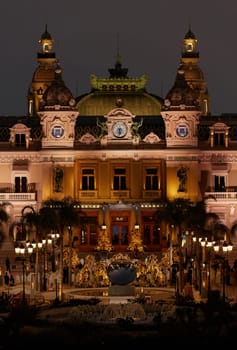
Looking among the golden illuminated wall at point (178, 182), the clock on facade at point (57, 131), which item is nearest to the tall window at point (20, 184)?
the clock on facade at point (57, 131)

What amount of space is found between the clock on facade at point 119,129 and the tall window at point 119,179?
3072mm

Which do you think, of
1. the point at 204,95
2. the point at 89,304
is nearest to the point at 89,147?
the point at 204,95

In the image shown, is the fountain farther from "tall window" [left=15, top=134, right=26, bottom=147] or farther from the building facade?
"tall window" [left=15, top=134, right=26, bottom=147]

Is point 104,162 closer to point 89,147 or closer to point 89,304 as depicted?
point 89,147

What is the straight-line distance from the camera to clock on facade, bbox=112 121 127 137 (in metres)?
104

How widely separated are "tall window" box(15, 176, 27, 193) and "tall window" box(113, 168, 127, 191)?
7930mm

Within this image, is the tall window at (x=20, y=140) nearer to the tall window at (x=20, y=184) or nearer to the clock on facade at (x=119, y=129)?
the tall window at (x=20, y=184)

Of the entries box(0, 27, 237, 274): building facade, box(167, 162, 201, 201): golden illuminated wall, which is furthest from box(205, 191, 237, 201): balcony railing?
box(167, 162, 201, 201): golden illuminated wall

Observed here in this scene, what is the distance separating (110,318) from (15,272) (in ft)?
108

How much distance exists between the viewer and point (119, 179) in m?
105

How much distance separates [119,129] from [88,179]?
510cm

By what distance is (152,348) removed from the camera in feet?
143

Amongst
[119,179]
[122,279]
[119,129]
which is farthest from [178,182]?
[122,279]

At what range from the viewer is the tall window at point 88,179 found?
10450 cm
